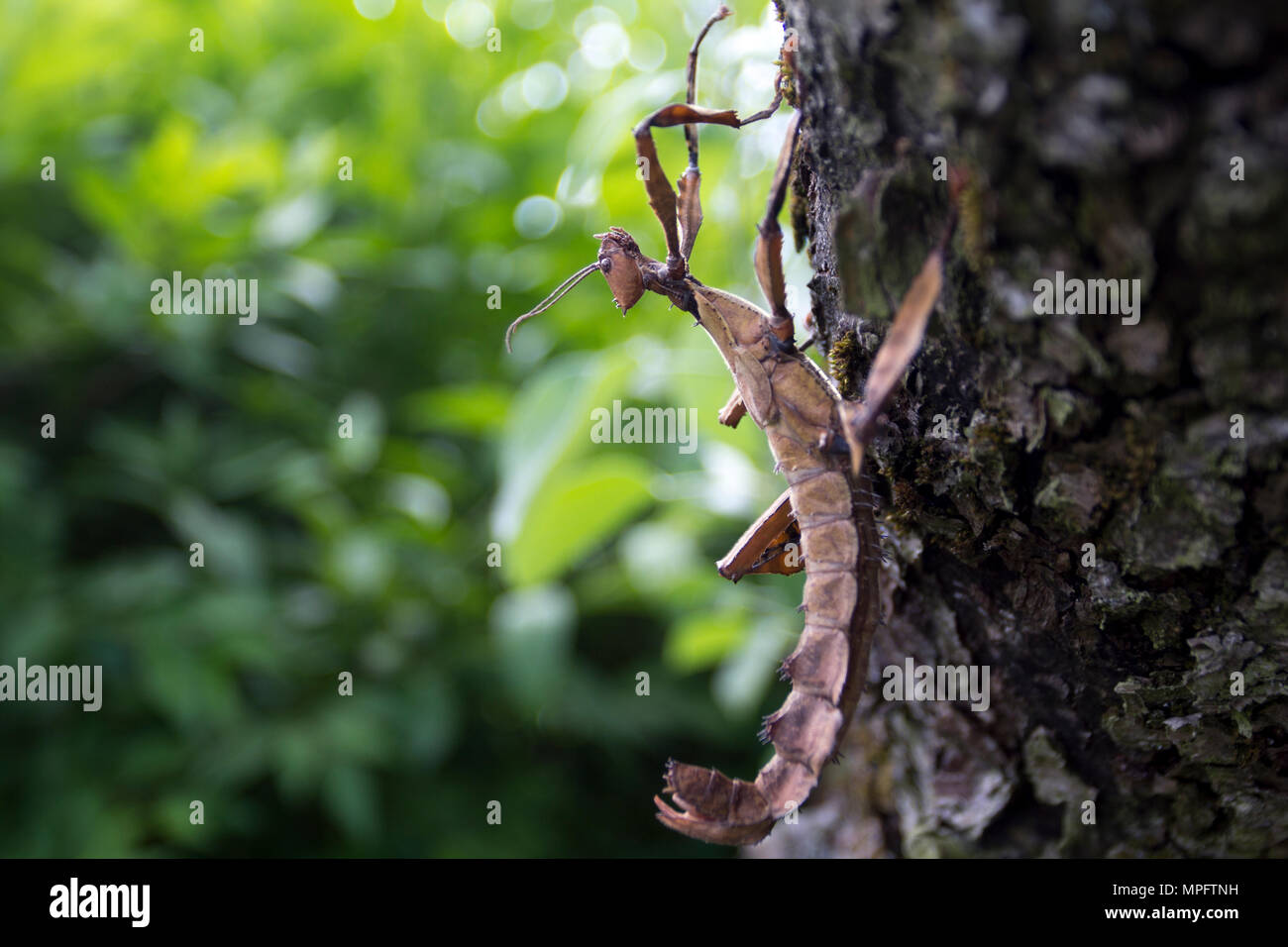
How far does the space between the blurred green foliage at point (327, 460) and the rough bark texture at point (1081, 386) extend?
1073 millimetres

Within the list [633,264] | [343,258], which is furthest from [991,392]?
[343,258]

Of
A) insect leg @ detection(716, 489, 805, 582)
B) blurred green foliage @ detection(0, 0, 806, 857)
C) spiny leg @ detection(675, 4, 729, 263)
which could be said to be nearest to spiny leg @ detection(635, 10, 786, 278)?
spiny leg @ detection(675, 4, 729, 263)

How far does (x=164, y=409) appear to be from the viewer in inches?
135

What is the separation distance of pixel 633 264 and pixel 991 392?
786 millimetres

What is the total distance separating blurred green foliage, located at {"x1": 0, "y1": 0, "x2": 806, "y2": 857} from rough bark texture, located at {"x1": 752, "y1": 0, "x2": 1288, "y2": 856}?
1.07 m

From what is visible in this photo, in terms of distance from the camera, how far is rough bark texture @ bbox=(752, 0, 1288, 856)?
788mm

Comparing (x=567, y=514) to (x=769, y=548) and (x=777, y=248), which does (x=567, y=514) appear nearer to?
(x=769, y=548)

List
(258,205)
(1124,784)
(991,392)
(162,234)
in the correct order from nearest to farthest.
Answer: (991,392)
(1124,784)
(162,234)
(258,205)

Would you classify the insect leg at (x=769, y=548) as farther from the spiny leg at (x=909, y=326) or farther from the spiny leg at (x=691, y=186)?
the spiny leg at (x=691, y=186)

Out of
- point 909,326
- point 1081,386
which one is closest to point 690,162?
point 909,326

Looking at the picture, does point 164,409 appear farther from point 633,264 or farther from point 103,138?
point 633,264

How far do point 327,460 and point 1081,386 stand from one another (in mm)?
2697

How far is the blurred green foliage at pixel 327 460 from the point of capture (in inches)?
112

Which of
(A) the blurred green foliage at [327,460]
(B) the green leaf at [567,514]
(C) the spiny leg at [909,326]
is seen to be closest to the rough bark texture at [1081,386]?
(C) the spiny leg at [909,326]
